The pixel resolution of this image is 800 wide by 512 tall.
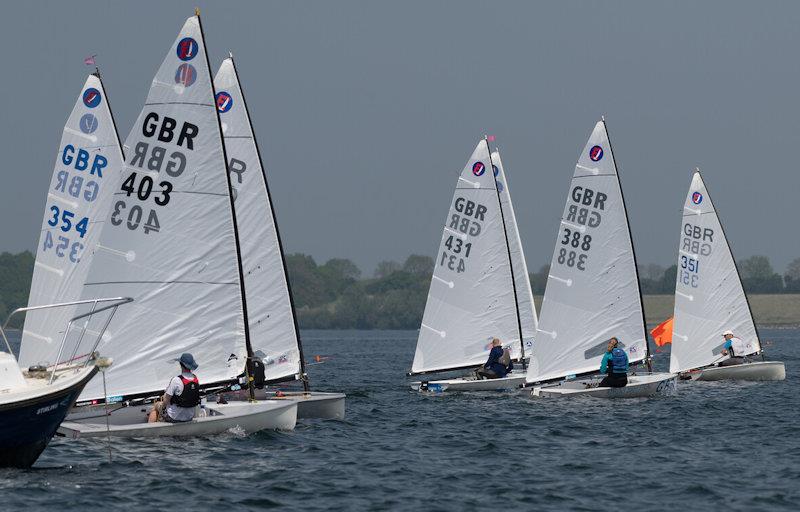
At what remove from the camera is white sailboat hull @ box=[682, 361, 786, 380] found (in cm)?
4250

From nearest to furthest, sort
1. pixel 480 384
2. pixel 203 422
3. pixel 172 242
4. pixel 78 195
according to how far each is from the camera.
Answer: pixel 203 422, pixel 172 242, pixel 78 195, pixel 480 384

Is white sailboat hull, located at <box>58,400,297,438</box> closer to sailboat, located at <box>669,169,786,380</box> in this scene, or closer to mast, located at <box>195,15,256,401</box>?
mast, located at <box>195,15,256,401</box>

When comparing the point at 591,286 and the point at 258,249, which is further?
the point at 591,286

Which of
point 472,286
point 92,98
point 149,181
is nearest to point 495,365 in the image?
point 472,286

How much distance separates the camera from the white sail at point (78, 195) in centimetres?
3128

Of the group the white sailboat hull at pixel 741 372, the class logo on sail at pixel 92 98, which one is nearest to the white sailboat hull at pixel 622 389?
the white sailboat hull at pixel 741 372

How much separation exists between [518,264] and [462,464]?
69.6ft

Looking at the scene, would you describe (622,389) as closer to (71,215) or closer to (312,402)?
(312,402)

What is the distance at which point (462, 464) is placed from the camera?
2312cm

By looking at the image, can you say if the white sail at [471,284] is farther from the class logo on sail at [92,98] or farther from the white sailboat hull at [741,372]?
the class logo on sail at [92,98]

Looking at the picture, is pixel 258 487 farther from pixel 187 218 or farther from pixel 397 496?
pixel 187 218

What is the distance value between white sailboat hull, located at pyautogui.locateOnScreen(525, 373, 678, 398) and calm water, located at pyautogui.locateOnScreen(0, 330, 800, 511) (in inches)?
17.7

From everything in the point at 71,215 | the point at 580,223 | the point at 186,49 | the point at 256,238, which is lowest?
the point at 256,238

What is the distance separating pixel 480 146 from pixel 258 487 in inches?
862
